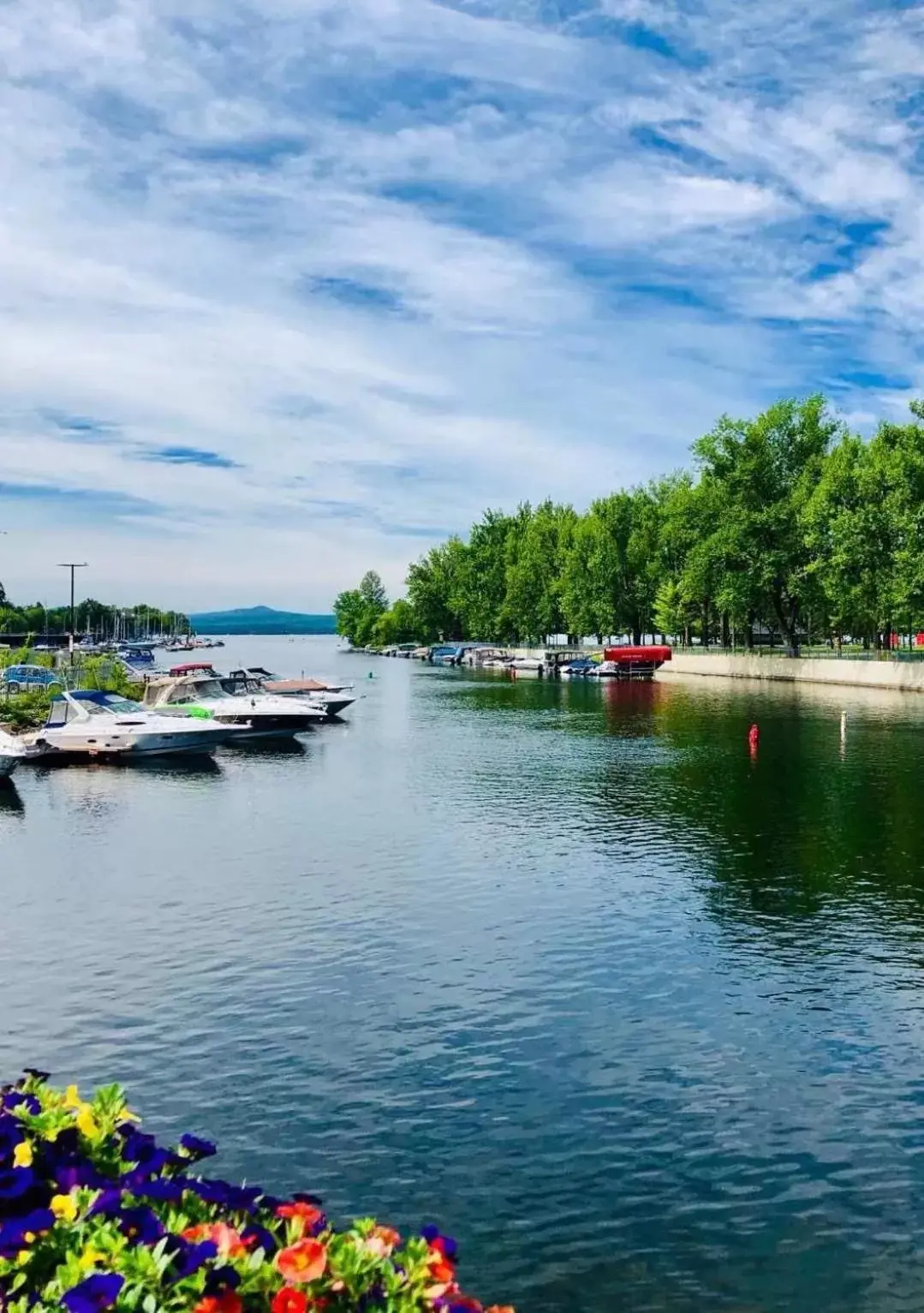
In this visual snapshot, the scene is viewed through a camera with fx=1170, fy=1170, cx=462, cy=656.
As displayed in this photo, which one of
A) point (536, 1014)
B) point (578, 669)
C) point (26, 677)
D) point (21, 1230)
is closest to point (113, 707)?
point (26, 677)

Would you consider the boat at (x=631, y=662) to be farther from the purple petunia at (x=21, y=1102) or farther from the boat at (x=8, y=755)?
the purple petunia at (x=21, y=1102)

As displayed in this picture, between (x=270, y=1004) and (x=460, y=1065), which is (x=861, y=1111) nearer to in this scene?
(x=460, y=1065)

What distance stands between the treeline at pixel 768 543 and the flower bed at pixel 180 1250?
8077cm

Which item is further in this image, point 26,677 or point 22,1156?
point 26,677

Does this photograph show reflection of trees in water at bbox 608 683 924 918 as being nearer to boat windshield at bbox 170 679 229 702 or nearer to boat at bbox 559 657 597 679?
boat windshield at bbox 170 679 229 702

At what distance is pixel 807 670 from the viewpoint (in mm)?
101875

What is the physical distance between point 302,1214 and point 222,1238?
1.81 feet

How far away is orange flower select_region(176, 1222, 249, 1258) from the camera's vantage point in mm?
6016

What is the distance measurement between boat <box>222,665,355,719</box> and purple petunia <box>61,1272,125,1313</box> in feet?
183

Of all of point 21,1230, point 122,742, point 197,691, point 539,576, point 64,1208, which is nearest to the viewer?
point 21,1230

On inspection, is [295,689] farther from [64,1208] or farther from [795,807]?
[64,1208]

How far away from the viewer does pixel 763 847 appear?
2992 centimetres

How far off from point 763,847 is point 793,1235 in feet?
63.5

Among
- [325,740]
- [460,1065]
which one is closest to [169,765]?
[325,740]
